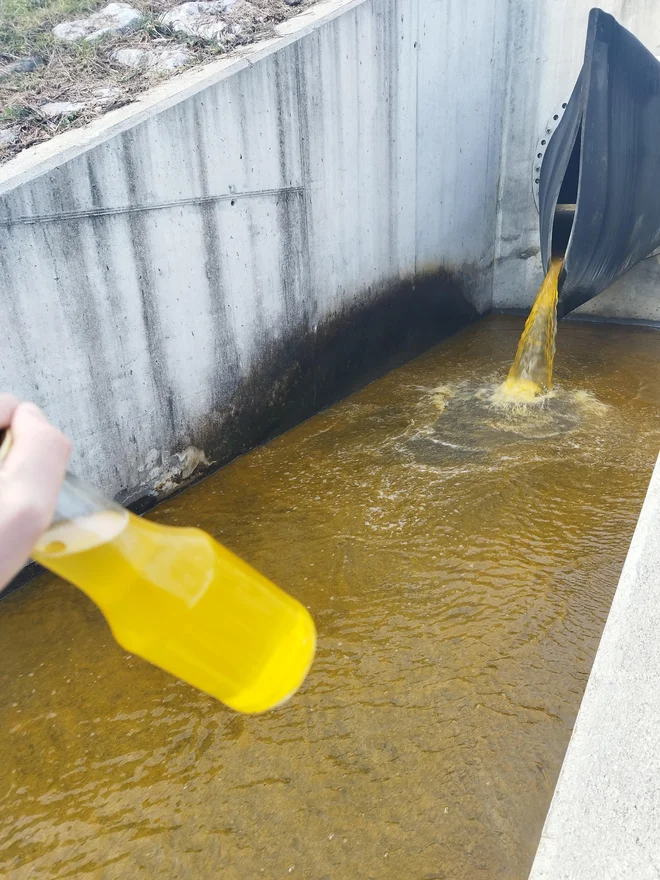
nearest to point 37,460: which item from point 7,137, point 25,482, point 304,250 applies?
point 25,482

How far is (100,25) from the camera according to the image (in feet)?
18.4

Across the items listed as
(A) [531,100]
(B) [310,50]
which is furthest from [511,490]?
(A) [531,100]

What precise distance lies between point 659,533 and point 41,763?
2736mm

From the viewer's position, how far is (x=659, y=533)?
7.50 ft

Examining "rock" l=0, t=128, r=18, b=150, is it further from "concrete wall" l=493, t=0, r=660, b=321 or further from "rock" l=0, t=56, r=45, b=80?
"concrete wall" l=493, t=0, r=660, b=321

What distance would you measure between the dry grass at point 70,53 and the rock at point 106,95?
3 cm

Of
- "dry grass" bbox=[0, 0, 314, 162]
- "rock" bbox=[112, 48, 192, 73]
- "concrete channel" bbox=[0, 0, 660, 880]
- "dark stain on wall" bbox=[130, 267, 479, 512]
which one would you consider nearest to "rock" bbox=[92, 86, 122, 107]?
A: "dry grass" bbox=[0, 0, 314, 162]

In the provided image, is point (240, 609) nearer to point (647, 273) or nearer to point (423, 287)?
point (423, 287)

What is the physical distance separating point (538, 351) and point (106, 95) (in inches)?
170

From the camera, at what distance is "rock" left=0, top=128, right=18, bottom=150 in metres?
4.04

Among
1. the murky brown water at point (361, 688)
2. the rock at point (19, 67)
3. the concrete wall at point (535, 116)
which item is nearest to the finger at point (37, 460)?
the murky brown water at point (361, 688)

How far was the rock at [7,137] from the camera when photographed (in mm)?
4035

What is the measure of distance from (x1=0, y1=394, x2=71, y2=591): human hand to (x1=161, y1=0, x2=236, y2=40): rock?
5.29 metres

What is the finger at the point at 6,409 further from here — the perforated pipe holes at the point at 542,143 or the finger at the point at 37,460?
the perforated pipe holes at the point at 542,143
